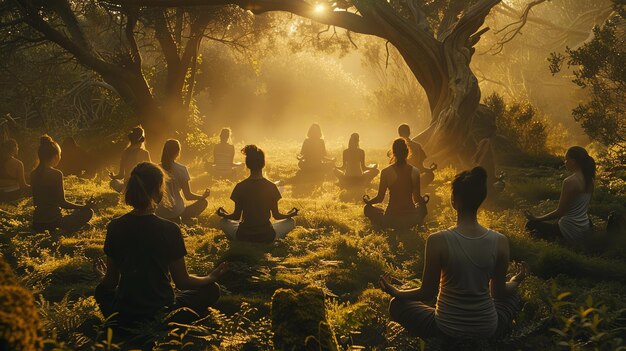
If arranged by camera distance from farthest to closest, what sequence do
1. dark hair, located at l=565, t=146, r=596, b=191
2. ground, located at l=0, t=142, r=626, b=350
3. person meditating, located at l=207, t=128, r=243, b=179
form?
1. person meditating, located at l=207, t=128, r=243, b=179
2. dark hair, located at l=565, t=146, r=596, b=191
3. ground, located at l=0, t=142, r=626, b=350

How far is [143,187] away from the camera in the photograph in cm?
484

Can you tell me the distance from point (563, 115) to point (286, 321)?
144ft

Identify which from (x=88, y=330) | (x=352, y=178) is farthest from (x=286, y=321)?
(x=352, y=178)

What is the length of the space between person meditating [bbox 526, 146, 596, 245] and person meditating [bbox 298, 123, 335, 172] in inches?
408

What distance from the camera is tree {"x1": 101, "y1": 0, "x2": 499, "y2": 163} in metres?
16.4

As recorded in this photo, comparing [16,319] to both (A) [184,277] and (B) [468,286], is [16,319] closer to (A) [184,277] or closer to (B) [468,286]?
(A) [184,277]

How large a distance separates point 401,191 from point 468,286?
5261 mm

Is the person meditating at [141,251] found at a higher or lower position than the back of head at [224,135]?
lower

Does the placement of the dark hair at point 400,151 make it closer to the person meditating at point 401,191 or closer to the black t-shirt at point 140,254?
the person meditating at point 401,191

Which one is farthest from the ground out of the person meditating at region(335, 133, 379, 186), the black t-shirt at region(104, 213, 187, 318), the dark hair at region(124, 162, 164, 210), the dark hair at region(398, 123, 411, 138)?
the person meditating at region(335, 133, 379, 186)

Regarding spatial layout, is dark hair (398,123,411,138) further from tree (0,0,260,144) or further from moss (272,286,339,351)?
tree (0,0,260,144)

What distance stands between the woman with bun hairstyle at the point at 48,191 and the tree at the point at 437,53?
791 centimetres

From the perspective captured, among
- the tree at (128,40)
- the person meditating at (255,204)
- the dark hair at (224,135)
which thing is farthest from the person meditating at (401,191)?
the tree at (128,40)

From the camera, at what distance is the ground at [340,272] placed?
16.2 feet
